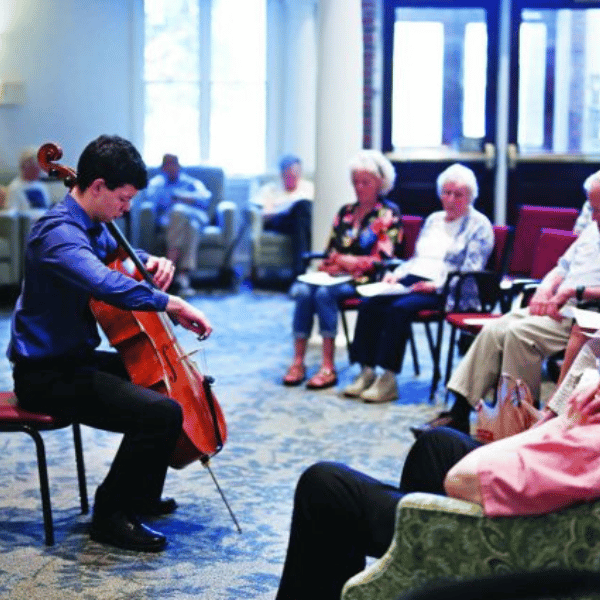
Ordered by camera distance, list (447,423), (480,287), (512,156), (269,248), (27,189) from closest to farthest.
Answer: (447,423), (480,287), (512,156), (27,189), (269,248)

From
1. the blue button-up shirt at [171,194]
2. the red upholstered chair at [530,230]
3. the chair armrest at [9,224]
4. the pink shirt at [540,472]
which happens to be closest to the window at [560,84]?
the blue button-up shirt at [171,194]

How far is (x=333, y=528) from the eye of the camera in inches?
125

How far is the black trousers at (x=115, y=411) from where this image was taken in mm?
4285

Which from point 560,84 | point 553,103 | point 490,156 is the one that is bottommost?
point 490,156

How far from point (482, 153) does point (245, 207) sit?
2.40 meters

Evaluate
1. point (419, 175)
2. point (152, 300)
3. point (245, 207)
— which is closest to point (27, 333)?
point (152, 300)

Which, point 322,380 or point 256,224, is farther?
point 256,224

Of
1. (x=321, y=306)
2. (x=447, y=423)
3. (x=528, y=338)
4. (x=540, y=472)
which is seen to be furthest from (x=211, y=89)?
(x=540, y=472)

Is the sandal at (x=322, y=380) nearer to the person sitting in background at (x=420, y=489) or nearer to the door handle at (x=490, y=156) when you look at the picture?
the person sitting in background at (x=420, y=489)

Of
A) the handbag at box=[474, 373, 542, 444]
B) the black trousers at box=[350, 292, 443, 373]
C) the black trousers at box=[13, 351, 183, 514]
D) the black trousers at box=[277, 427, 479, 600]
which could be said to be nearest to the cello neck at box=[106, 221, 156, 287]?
the black trousers at box=[13, 351, 183, 514]

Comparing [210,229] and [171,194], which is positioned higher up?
[171,194]

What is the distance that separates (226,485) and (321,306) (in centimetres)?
214

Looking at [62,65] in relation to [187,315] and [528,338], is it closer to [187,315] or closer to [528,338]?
[528,338]

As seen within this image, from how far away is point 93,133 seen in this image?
12.6 metres
